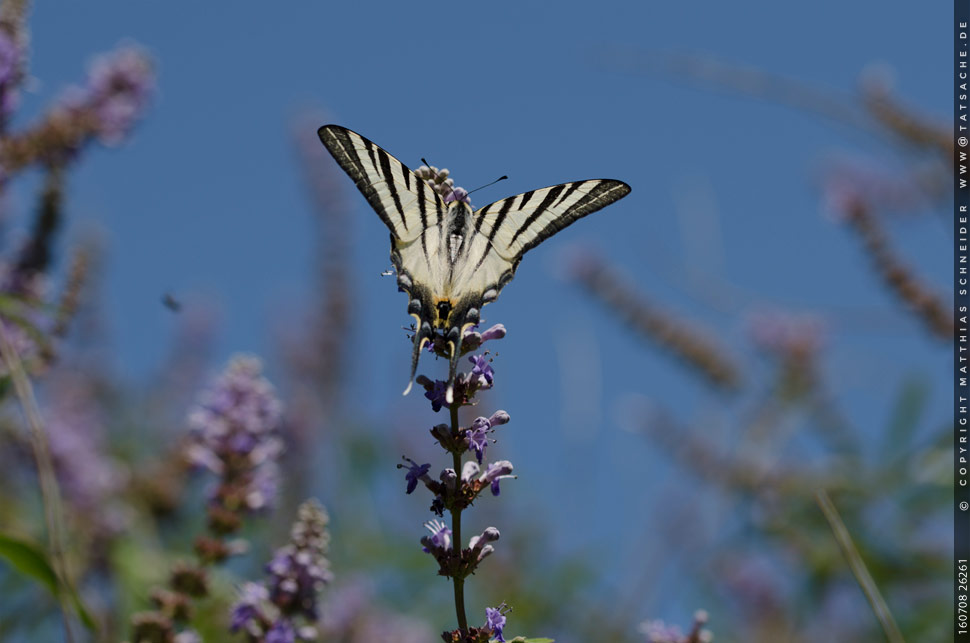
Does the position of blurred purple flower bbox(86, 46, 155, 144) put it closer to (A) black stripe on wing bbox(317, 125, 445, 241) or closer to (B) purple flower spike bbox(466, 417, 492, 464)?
(A) black stripe on wing bbox(317, 125, 445, 241)

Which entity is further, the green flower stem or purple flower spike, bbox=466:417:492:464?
purple flower spike, bbox=466:417:492:464

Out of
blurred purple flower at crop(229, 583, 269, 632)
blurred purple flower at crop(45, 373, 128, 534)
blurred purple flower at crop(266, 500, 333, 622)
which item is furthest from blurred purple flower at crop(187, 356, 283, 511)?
blurred purple flower at crop(45, 373, 128, 534)

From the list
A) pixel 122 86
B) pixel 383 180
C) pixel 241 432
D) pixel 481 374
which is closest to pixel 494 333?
pixel 481 374

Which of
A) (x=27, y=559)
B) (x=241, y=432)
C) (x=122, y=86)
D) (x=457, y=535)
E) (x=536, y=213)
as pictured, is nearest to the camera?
(x=457, y=535)

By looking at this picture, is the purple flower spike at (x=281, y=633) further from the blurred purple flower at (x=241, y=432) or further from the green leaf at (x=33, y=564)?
the blurred purple flower at (x=241, y=432)

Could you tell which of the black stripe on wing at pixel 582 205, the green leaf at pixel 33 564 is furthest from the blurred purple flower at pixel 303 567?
the black stripe on wing at pixel 582 205

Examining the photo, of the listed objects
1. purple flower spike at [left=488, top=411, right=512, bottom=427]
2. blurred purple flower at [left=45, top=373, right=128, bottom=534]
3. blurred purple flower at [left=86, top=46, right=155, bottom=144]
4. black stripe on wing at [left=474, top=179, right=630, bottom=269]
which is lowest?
purple flower spike at [left=488, top=411, right=512, bottom=427]

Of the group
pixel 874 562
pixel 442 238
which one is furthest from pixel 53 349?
pixel 874 562

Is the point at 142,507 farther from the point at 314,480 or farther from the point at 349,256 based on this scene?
the point at 349,256

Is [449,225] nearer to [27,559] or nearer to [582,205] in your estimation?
[582,205]
